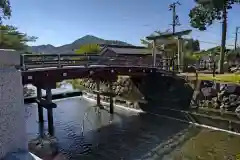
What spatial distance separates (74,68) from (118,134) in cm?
508

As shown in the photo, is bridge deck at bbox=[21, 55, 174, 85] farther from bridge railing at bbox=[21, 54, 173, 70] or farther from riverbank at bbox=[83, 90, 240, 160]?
riverbank at bbox=[83, 90, 240, 160]

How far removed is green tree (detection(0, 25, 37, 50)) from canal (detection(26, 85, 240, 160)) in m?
13.9

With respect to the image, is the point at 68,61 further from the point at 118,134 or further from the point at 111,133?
the point at 118,134

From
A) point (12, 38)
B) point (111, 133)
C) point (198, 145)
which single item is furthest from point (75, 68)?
point (12, 38)

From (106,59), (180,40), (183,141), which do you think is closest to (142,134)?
(183,141)

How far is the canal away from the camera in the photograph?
11971 millimetres

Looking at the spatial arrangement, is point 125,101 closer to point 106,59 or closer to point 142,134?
point 106,59

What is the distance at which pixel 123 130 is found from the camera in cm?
1577

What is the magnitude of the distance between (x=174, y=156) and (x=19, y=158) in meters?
9.46

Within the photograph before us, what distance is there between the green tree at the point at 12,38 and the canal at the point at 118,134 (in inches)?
547

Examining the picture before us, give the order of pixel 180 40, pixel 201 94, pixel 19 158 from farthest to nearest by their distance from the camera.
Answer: pixel 180 40 < pixel 201 94 < pixel 19 158

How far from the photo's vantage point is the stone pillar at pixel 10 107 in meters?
3.18

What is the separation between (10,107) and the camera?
3314 millimetres

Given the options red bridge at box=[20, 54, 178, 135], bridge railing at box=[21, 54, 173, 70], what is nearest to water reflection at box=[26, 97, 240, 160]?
red bridge at box=[20, 54, 178, 135]
